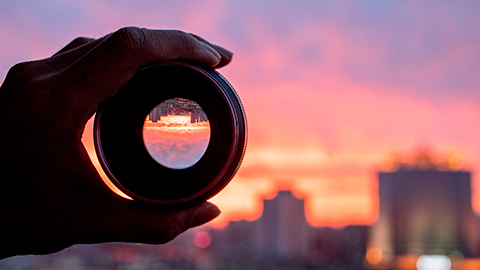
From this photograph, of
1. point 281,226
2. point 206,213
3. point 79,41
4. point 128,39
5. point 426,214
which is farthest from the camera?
point 281,226

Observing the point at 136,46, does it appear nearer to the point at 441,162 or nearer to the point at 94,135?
the point at 94,135

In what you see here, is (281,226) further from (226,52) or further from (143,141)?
(143,141)

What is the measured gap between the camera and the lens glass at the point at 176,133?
0.96 m

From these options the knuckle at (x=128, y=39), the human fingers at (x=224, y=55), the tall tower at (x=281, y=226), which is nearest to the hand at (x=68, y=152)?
the knuckle at (x=128, y=39)

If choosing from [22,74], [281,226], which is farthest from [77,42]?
[281,226]

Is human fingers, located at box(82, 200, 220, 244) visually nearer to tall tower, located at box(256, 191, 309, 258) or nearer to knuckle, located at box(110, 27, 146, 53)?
knuckle, located at box(110, 27, 146, 53)

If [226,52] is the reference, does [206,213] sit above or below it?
below

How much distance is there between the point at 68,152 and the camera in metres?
0.96

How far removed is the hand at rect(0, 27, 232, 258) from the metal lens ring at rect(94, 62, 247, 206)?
0.10 feet

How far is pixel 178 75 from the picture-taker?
971 mm

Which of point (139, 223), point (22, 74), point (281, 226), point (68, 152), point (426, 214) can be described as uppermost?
point (22, 74)

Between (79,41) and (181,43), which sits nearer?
(181,43)

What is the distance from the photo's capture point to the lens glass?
956mm

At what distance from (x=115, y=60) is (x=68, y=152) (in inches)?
6.6
